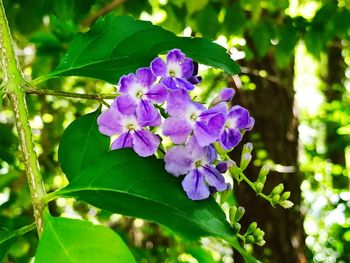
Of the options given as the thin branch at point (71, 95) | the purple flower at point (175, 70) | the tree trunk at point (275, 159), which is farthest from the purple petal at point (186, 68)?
the tree trunk at point (275, 159)

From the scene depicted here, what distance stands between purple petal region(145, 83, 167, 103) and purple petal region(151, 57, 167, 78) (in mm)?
21

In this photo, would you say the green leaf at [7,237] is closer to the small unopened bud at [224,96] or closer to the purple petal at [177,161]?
the purple petal at [177,161]

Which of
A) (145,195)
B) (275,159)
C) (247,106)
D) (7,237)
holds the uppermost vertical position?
(145,195)

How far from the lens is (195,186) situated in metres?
0.79

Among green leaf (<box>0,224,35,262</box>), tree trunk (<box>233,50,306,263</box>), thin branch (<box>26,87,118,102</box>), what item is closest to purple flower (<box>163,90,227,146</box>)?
thin branch (<box>26,87,118,102</box>)

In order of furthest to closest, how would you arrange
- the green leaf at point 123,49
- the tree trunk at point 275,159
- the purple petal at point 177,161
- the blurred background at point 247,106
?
the tree trunk at point 275,159, the blurred background at point 247,106, the green leaf at point 123,49, the purple petal at point 177,161

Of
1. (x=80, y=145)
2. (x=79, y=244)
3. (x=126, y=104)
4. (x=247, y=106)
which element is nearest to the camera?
(x=79, y=244)

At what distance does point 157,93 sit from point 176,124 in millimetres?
55

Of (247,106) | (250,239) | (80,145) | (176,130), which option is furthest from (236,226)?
(247,106)

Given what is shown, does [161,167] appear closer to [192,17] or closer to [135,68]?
[135,68]

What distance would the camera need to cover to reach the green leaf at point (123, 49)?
96cm

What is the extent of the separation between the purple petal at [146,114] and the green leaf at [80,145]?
156mm

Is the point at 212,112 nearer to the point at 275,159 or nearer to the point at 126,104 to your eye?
the point at 126,104

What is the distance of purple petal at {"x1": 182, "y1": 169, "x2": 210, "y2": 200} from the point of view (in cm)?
79
